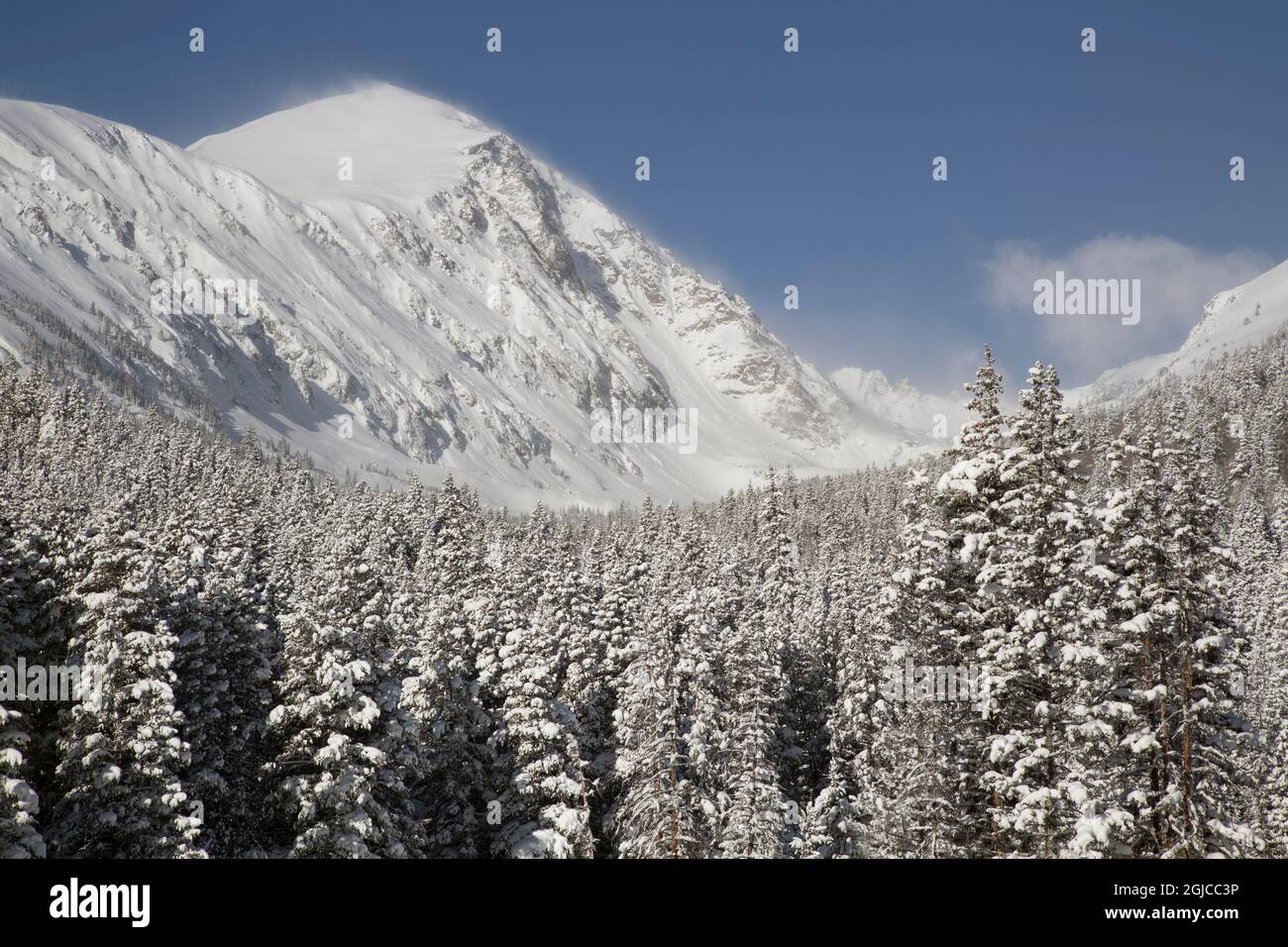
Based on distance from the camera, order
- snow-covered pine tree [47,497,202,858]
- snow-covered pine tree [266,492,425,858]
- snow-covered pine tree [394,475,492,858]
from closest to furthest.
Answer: snow-covered pine tree [47,497,202,858]
snow-covered pine tree [266,492,425,858]
snow-covered pine tree [394,475,492,858]

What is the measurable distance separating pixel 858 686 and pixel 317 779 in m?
27.4

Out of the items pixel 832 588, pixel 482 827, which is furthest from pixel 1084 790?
pixel 832 588

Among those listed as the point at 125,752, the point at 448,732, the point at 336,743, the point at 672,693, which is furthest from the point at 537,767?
the point at 125,752

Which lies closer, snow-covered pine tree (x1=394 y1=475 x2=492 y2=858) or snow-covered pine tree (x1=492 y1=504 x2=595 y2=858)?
snow-covered pine tree (x1=492 y1=504 x2=595 y2=858)

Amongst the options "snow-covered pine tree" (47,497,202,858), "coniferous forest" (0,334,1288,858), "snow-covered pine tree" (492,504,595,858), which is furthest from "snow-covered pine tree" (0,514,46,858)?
"snow-covered pine tree" (492,504,595,858)

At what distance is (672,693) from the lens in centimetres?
3331

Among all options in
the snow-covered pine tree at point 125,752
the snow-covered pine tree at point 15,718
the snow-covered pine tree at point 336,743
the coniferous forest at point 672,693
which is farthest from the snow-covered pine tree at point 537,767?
the snow-covered pine tree at point 15,718

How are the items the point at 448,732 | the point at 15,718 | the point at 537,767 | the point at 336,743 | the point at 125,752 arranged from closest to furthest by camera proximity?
the point at 15,718
the point at 125,752
the point at 336,743
the point at 537,767
the point at 448,732

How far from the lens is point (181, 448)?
13950 centimetres

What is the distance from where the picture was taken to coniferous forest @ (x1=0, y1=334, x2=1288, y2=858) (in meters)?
18.6

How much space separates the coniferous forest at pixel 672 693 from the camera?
1859cm

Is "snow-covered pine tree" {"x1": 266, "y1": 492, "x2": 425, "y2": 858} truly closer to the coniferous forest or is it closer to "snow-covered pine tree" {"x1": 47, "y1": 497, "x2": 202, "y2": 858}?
the coniferous forest

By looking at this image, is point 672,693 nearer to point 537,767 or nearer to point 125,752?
point 537,767

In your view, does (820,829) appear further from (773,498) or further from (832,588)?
(773,498)
